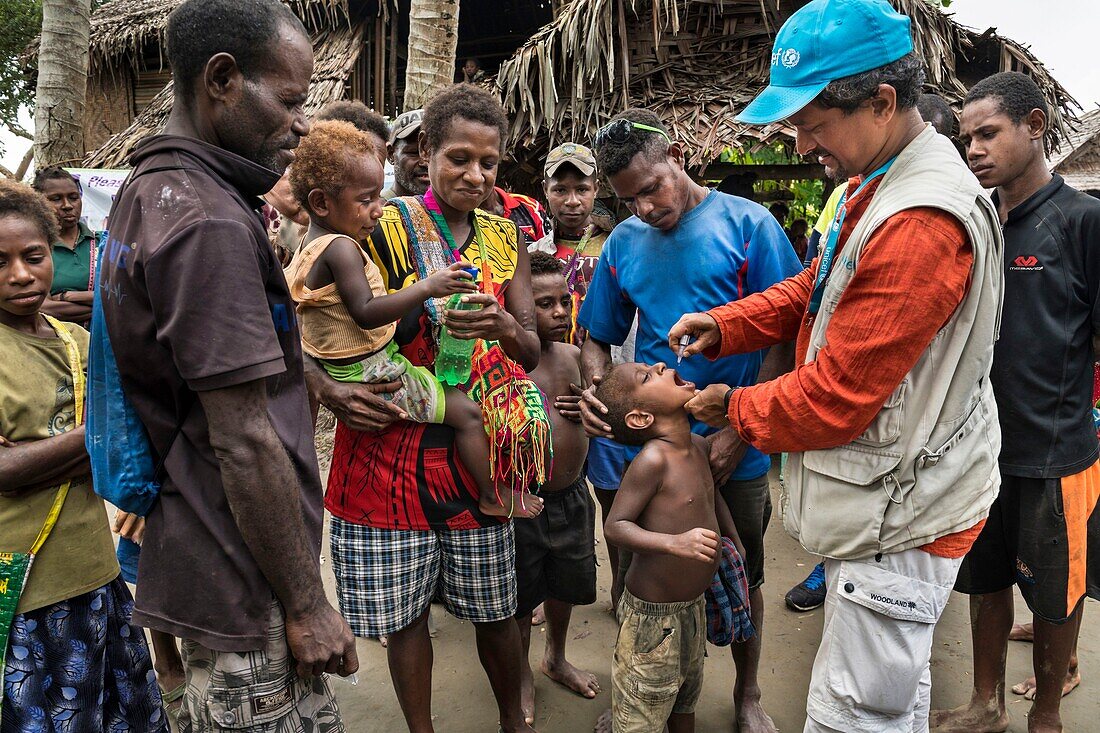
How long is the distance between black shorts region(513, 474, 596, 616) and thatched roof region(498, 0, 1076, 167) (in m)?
3.93

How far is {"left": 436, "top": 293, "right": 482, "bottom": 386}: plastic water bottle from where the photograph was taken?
7.86 ft

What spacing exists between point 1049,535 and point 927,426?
129 cm

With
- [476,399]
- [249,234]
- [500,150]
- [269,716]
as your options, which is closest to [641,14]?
[500,150]

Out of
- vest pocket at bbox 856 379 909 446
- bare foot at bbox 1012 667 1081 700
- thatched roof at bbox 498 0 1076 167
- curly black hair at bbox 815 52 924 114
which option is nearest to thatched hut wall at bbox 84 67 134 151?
thatched roof at bbox 498 0 1076 167

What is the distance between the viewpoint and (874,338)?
1.69 m

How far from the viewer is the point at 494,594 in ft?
8.13

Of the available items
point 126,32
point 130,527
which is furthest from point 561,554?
point 126,32

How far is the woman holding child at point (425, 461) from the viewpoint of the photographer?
2334mm

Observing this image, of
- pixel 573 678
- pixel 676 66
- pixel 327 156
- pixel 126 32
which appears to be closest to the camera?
pixel 327 156

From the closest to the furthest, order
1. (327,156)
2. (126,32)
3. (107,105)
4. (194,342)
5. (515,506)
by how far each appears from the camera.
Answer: (194,342) < (327,156) < (515,506) < (126,32) < (107,105)

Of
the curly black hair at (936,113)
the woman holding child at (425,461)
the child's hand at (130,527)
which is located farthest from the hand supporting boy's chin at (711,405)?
the curly black hair at (936,113)

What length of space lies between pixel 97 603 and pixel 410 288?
138 centimetres

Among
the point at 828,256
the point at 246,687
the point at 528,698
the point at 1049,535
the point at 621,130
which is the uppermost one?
the point at 621,130

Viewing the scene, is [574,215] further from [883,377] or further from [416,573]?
[883,377]
